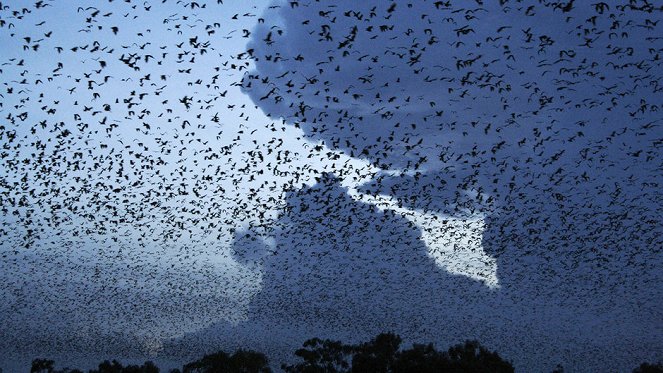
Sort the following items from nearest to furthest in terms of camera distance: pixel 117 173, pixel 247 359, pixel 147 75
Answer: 1. pixel 147 75
2. pixel 117 173
3. pixel 247 359

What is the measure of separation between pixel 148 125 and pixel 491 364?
5111cm

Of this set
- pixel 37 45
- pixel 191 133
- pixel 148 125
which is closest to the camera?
pixel 37 45

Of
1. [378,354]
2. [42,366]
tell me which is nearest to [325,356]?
[378,354]

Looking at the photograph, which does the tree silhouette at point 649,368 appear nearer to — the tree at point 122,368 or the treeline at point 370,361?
the treeline at point 370,361

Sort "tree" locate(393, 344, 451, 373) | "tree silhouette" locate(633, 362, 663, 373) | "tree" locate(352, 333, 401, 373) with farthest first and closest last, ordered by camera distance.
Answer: "tree silhouette" locate(633, 362, 663, 373) < "tree" locate(352, 333, 401, 373) < "tree" locate(393, 344, 451, 373)

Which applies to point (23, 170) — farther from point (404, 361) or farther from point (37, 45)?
point (404, 361)

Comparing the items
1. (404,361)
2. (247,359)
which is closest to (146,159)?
(404,361)

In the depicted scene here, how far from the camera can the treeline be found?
59.1 meters

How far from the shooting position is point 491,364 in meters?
61.6

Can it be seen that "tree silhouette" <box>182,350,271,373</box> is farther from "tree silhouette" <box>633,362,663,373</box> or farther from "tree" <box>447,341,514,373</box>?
"tree silhouette" <box>633,362,663,373</box>

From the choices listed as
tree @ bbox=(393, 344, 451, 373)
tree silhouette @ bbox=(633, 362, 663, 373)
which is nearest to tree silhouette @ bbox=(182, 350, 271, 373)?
tree @ bbox=(393, 344, 451, 373)

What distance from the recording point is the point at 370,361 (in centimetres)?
6488

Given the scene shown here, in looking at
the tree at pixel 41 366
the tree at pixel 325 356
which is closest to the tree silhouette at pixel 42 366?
the tree at pixel 41 366

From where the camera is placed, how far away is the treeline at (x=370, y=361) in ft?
194
